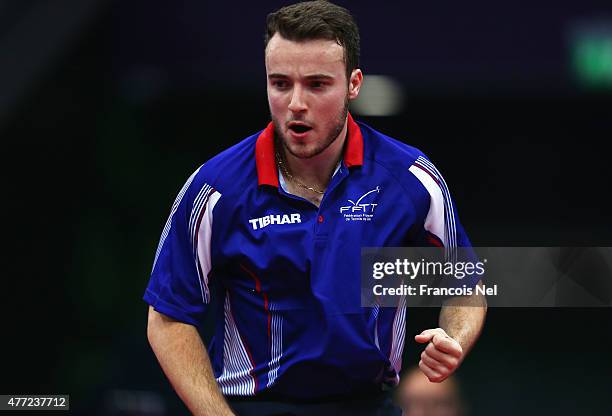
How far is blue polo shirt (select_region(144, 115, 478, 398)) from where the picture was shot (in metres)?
3.61

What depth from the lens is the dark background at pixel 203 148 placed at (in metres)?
7.12

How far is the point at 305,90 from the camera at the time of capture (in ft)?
11.9

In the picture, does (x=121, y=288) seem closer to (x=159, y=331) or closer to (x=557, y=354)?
(x=557, y=354)

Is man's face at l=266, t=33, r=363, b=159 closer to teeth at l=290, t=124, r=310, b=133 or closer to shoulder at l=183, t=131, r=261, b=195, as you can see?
teeth at l=290, t=124, r=310, b=133

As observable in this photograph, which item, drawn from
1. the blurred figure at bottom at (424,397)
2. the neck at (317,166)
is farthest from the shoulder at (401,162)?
the blurred figure at bottom at (424,397)

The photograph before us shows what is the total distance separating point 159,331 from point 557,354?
199 inches

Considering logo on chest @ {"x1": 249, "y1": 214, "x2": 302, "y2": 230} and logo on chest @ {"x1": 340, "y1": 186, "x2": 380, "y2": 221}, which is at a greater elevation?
logo on chest @ {"x1": 340, "y1": 186, "x2": 380, "y2": 221}

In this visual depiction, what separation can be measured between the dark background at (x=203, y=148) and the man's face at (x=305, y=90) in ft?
10.7

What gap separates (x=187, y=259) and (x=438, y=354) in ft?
2.98

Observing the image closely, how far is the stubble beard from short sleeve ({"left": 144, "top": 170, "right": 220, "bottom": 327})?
29cm

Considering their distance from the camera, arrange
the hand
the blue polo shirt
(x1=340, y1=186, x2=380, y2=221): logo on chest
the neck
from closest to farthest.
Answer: the hand < the blue polo shirt < (x1=340, y1=186, x2=380, y2=221): logo on chest < the neck

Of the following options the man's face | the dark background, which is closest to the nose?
the man's face

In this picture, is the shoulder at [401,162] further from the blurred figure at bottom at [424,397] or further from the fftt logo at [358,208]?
the blurred figure at bottom at [424,397]

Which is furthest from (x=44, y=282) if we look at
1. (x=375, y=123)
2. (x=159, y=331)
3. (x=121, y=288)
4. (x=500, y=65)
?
(x=159, y=331)
